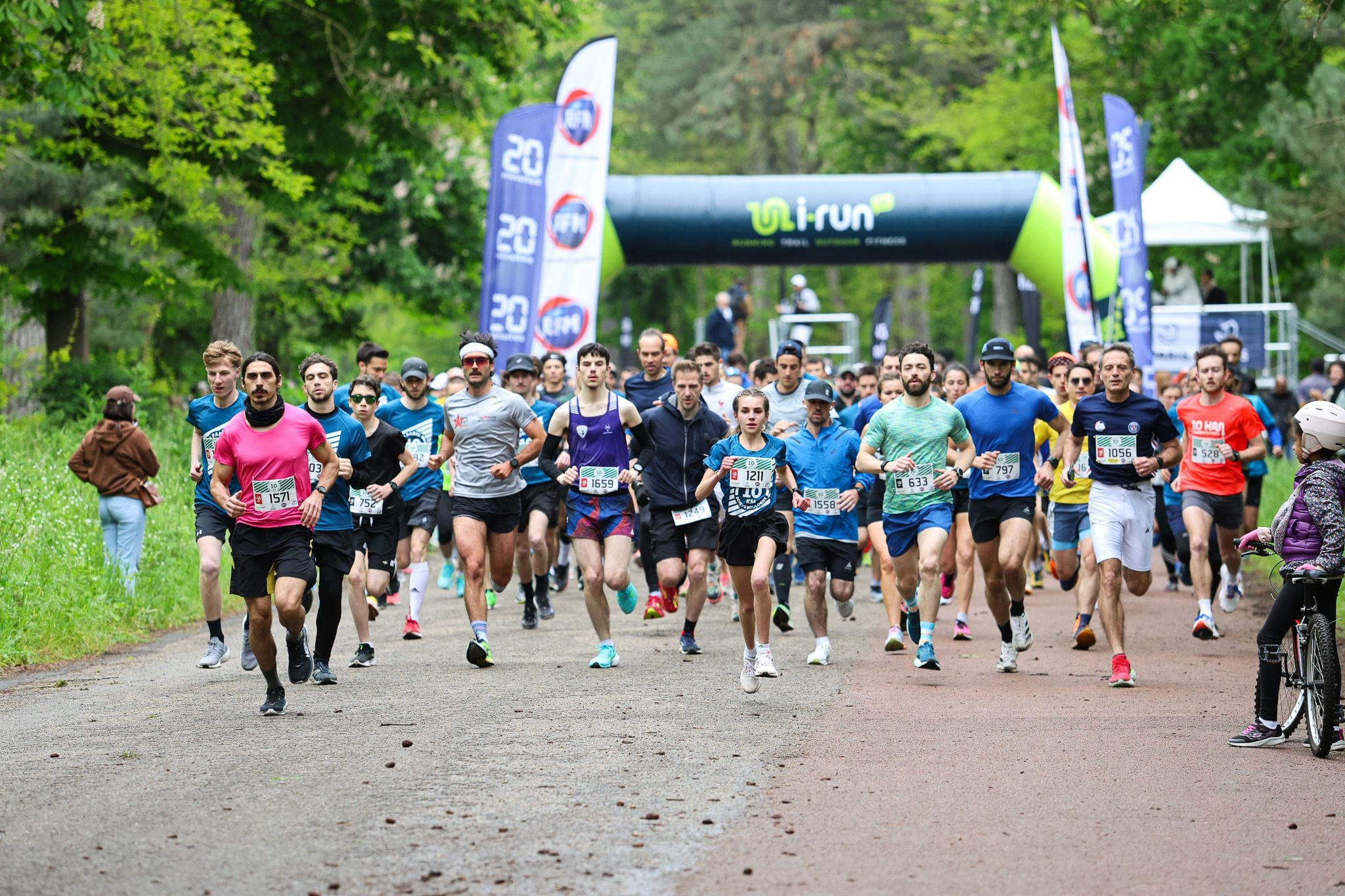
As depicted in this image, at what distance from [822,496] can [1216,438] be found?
3719 millimetres

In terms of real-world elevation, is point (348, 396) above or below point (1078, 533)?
above

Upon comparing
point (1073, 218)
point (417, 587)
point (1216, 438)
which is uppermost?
point (1073, 218)

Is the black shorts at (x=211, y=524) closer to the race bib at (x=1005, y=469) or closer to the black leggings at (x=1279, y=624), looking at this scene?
the race bib at (x=1005, y=469)

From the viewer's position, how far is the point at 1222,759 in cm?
848

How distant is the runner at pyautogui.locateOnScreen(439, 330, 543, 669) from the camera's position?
11.7 meters

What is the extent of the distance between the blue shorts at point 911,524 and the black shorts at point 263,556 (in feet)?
13.5

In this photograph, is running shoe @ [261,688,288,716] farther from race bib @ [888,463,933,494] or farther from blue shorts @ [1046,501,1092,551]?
blue shorts @ [1046,501,1092,551]

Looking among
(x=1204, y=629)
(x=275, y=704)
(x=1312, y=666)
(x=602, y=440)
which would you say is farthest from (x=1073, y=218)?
(x=275, y=704)

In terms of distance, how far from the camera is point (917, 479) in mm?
11609

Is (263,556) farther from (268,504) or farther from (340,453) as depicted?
(340,453)

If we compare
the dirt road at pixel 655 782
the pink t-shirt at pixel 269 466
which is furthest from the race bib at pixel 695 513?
the pink t-shirt at pixel 269 466

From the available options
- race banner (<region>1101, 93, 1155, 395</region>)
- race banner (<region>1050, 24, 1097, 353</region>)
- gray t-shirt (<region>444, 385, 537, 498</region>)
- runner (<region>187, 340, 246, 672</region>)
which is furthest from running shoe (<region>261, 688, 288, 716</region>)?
race banner (<region>1050, 24, 1097, 353</region>)

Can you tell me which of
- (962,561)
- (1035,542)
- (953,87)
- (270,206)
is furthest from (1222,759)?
(953,87)

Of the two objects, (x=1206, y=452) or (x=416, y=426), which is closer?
(x=1206, y=452)
